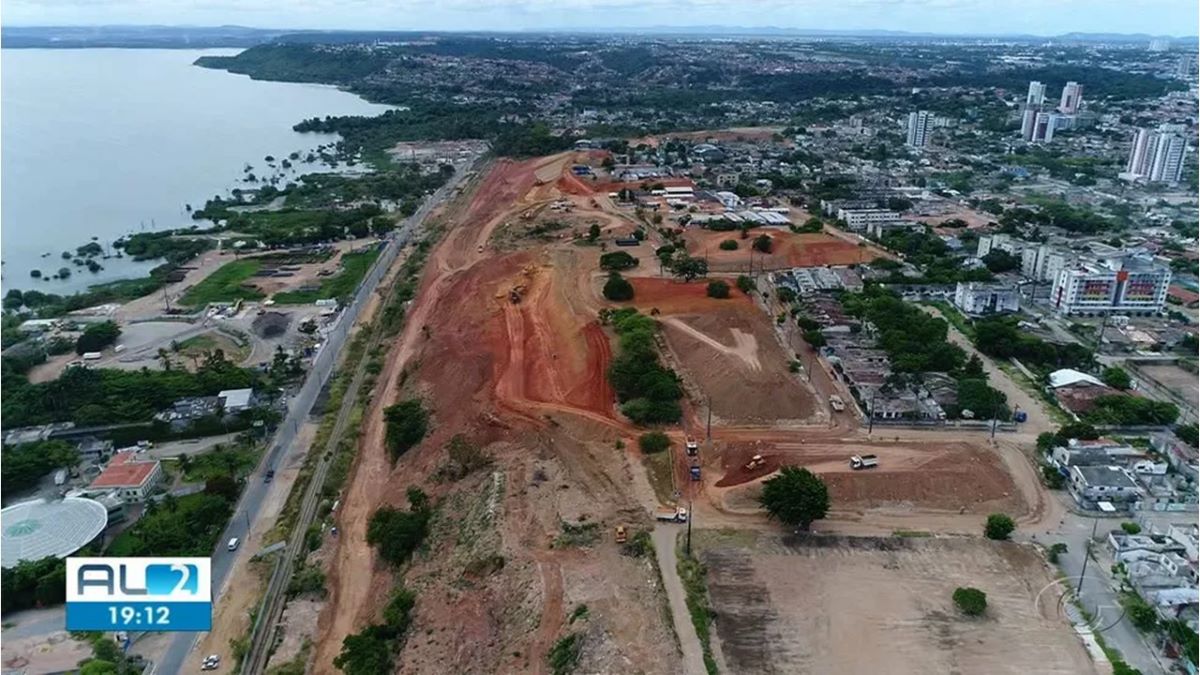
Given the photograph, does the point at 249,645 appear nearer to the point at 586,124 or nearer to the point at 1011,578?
the point at 1011,578

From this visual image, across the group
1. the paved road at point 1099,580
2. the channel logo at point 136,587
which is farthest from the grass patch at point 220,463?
the paved road at point 1099,580

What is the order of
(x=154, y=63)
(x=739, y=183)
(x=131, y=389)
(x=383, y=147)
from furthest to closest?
(x=154, y=63) < (x=383, y=147) < (x=739, y=183) < (x=131, y=389)

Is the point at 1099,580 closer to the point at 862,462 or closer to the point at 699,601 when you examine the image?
the point at 862,462

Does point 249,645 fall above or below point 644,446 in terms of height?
below

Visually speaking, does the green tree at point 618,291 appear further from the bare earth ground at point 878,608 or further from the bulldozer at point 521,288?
the bare earth ground at point 878,608

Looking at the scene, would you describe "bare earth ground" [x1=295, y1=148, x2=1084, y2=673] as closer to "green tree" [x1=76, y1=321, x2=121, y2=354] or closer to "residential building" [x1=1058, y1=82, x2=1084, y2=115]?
"green tree" [x1=76, y1=321, x2=121, y2=354]

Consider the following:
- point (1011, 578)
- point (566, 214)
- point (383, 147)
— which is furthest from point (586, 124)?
point (1011, 578)
